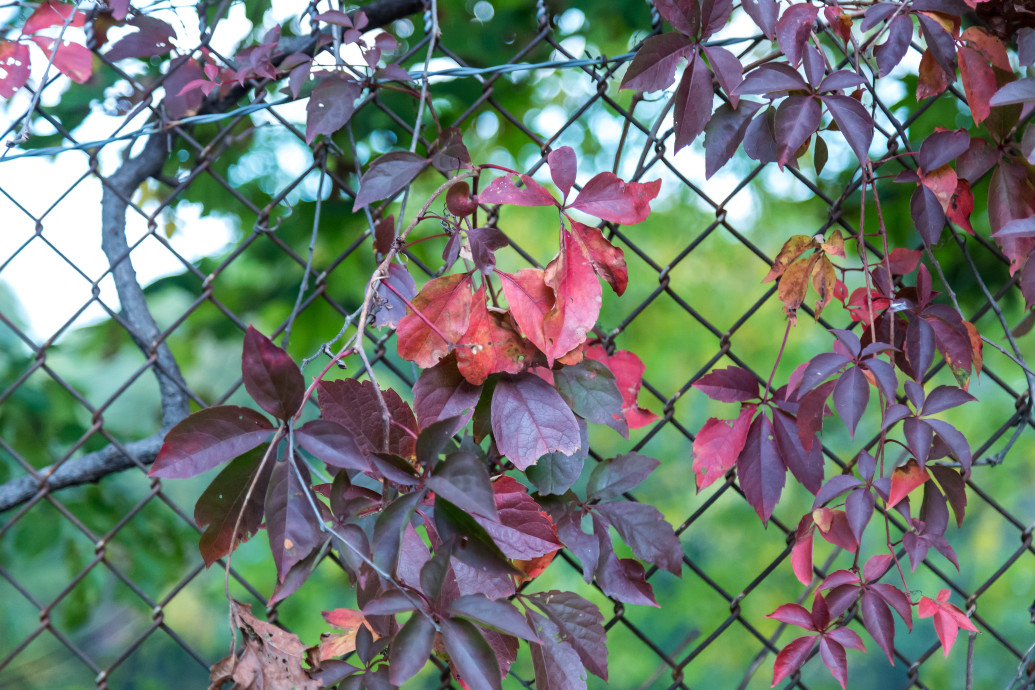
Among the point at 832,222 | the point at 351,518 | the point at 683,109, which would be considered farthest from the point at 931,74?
the point at 351,518

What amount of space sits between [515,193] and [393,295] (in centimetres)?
17

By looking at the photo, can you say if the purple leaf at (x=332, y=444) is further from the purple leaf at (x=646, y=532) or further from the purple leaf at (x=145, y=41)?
the purple leaf at (x=145, y=41)

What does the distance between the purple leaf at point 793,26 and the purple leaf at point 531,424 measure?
0.41 metres

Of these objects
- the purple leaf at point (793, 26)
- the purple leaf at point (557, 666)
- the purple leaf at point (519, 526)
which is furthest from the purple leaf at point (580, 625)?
the purple leaf at point (793, 26)

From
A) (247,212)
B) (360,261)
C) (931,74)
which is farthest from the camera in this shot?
(360,261)

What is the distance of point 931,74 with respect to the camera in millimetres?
848

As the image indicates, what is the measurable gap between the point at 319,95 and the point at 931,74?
0.70 m

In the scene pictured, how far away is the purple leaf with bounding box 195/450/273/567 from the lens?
0.60m

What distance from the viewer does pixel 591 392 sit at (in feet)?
2.39

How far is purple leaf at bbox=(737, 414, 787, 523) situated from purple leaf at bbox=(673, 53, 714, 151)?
328mm

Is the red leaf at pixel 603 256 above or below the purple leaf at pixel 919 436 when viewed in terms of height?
above

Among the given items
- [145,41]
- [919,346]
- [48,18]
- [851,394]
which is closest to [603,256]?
[851,394]

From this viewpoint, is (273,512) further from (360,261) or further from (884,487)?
(360,261)

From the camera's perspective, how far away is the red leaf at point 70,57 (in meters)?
0.89
